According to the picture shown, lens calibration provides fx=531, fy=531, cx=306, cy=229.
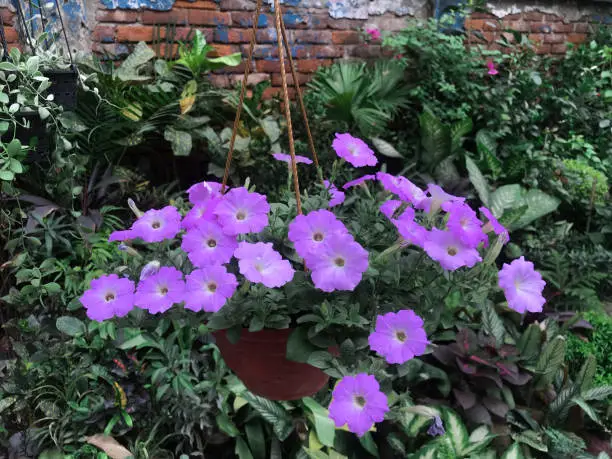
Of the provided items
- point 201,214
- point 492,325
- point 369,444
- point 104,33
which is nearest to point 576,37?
point 492,325

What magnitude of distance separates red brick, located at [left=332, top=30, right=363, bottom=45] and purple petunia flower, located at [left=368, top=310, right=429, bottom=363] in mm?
3115

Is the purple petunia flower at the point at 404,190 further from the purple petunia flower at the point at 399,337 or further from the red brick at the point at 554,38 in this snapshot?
the red brick at the point at 554,38

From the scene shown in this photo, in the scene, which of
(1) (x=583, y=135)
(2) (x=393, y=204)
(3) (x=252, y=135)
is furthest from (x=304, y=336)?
(1) (x=583, y=135)

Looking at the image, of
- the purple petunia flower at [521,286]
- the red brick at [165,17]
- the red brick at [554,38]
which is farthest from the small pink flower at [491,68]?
the purple petunia flower at [521,286]

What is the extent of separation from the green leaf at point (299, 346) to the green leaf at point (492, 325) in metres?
1.55

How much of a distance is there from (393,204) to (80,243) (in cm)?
170

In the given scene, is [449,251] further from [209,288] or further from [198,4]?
[198,4]

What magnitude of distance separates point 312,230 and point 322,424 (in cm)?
128

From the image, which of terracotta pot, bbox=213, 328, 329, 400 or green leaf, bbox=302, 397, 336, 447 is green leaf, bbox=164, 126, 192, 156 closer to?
green leaf, bbox=302, 397, 336, 447

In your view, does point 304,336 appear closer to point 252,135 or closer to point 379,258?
point 379,258

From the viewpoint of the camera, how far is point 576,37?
459 centimetres

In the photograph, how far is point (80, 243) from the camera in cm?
229

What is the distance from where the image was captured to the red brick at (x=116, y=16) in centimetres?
288

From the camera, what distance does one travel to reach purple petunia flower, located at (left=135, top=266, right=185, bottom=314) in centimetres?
90
